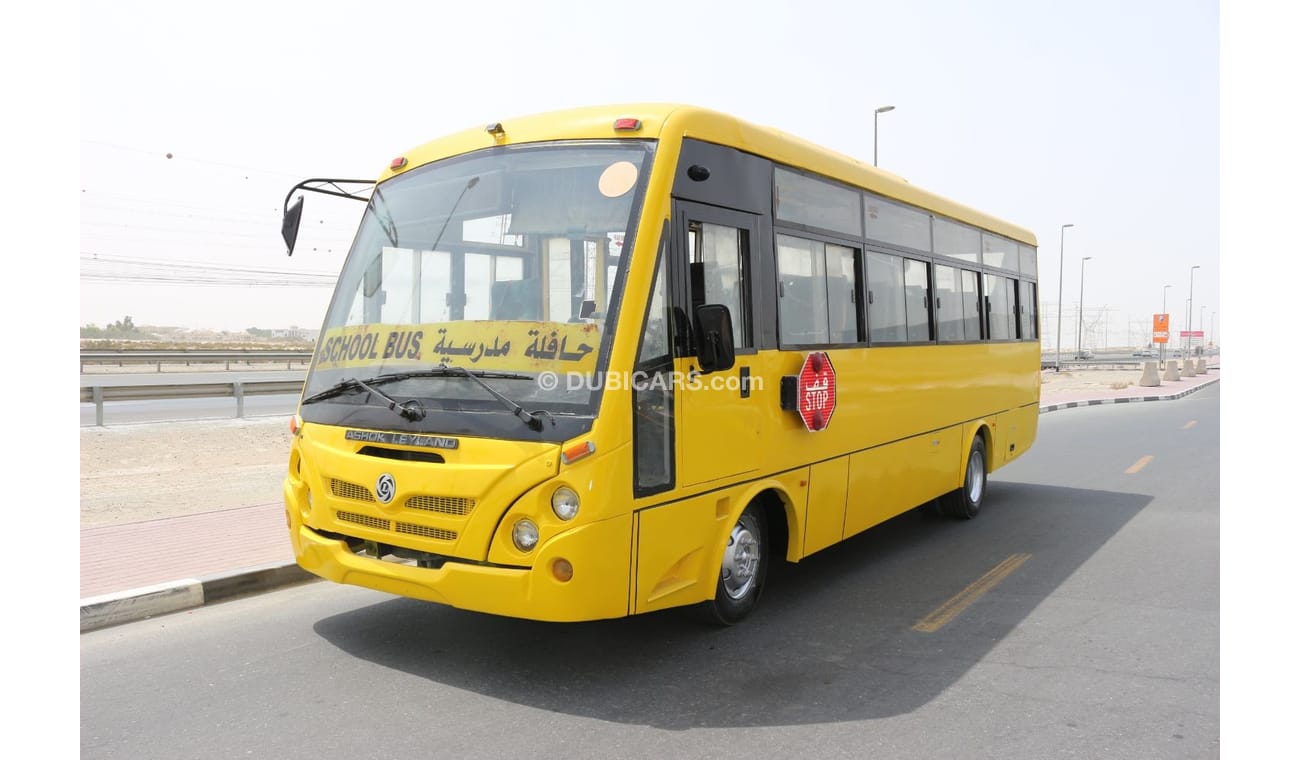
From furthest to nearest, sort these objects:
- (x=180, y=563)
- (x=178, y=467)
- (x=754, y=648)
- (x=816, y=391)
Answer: (x=178, y=467)
(x=180, y=563)
(x=816, y=391)
(x=754, y=648)

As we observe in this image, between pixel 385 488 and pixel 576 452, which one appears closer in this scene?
pixel 576 452

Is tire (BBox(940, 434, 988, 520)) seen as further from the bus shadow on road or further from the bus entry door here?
the bus entry door

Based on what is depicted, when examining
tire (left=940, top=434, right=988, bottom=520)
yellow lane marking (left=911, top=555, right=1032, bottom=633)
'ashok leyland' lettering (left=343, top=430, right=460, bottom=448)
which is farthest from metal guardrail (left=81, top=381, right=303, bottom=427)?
yellow lane marking (left=911, top=555, right=1032, bottom=633)

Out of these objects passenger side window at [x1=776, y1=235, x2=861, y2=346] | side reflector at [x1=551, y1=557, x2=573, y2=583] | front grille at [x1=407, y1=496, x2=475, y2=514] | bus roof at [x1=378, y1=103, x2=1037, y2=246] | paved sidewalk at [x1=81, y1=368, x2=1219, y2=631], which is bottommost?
paved sidewalk at [x1=81, y1=368, x2=1219, y2=631]

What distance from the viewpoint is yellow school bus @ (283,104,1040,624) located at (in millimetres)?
4746

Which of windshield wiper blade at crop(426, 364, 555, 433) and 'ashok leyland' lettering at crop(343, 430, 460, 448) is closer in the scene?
windshield wiper blade at crop(426, 364, 555, 433)

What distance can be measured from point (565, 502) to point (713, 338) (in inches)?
47.5

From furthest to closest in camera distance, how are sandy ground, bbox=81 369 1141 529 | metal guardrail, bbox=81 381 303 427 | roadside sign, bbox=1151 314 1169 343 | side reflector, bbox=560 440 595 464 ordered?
roadside sign, bbox=1151 314 1169 343
metal guardrail, bbox=81 381 303 427
sandy ground, bbox=81 369 1141 529
side reflector, bbox=560 440 595 464

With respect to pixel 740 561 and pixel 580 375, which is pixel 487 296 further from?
pixel 740 561

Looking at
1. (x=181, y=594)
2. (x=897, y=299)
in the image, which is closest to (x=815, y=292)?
(x=897, y=299)

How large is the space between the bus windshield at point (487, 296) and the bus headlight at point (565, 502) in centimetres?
27

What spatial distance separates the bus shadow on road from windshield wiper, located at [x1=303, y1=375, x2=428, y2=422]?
1.39 m

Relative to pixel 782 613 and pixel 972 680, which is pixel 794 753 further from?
pixel 782 613

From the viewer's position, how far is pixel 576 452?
4.62 m
